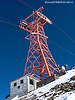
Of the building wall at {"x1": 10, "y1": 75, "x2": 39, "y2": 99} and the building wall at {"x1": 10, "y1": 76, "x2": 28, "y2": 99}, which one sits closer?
the building wall at {"x1": 10, "y1": 75, "x2": 39, "y2": 99}

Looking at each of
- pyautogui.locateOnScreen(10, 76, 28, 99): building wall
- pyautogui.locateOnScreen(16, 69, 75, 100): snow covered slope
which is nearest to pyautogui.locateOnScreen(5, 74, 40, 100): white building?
pyautogui.locateOnScreen(10, 76, 28, 99): building wall

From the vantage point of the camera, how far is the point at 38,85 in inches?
1105

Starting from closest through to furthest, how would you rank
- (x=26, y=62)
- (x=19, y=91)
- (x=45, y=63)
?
(x=19, y=91) < (x=45, y=63) < (x=26, y=62)

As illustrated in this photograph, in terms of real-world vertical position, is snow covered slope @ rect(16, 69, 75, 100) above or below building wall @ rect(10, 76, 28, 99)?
below

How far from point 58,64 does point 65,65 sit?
5.92 ft

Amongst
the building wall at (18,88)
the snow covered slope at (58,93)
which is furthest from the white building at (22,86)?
the snow covered slope at (58,93)

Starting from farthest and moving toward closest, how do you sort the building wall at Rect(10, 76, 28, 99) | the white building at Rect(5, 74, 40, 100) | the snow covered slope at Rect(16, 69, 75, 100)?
1. the building wall at Rect(10, 76, 28, 99)
2. the white building at Rect(5, 74, 40, 100)
3. the snow covered slope at Rect(16, 69, 75, 100)

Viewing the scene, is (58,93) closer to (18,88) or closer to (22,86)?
(22,86)

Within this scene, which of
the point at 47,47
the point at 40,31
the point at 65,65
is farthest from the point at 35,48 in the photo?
the point at 65,65

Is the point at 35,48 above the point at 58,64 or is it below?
above

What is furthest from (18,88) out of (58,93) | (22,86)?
(58,93)

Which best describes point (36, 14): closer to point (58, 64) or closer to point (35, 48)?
point (35, 48)

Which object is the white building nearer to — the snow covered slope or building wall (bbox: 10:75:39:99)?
building wall (bbox: 10:75:39:99)

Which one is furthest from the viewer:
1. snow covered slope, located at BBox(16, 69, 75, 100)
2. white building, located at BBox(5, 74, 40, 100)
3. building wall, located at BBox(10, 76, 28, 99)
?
building wall, located at BBox(10, 76, 28, 99)
